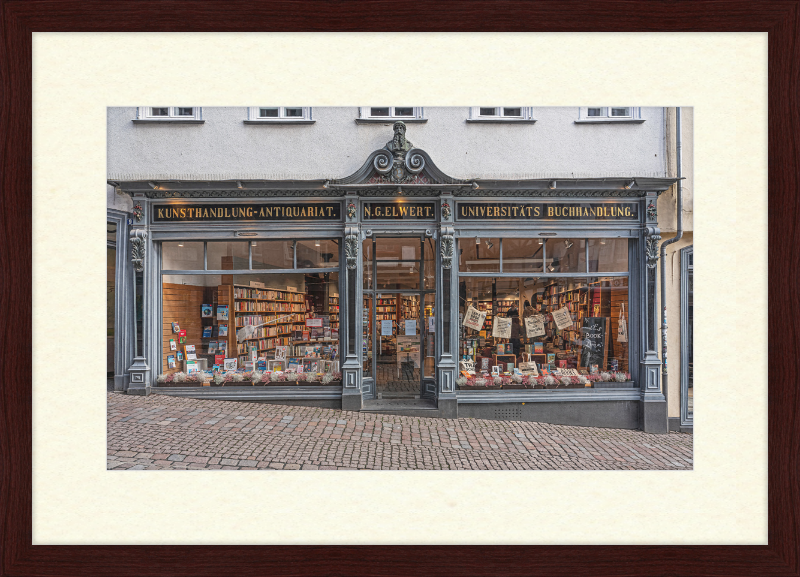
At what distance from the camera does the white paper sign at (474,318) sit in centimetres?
718

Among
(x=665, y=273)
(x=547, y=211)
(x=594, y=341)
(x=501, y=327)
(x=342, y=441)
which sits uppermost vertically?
(x=547, y=211)

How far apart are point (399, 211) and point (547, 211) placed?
8.88 feet

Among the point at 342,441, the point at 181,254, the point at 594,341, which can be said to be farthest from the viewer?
the point at 181,254

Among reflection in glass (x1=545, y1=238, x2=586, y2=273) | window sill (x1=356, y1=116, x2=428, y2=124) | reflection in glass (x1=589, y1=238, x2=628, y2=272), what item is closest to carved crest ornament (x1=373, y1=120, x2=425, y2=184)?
window sill (x1=356, y1=116, x2=428, y2=124)

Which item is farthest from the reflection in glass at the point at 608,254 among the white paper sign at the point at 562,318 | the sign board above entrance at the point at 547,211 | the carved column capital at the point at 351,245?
the carved column capital at the point at 351,245

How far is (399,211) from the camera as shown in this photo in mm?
7004

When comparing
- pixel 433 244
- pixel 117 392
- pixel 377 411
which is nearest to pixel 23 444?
pixel 377 411

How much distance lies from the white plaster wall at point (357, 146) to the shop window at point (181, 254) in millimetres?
1255

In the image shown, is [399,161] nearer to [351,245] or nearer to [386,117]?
[386,117]

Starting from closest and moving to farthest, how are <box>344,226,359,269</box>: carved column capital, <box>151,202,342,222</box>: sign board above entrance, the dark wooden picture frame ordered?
the dark wooden picture frame
<box>344,226,359,269</box>: carved column capital
<box>151,202,342,222</box>: sign board above entrance

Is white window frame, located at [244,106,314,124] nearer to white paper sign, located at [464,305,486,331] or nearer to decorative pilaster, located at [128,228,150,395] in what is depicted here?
decorative pilaster, located at [128,228,150,395]

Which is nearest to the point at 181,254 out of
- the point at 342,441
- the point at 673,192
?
the point at 342,441

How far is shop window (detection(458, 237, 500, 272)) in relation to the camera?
7.09 meters

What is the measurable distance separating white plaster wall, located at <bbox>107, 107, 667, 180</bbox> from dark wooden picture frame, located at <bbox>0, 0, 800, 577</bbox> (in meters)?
4.54
